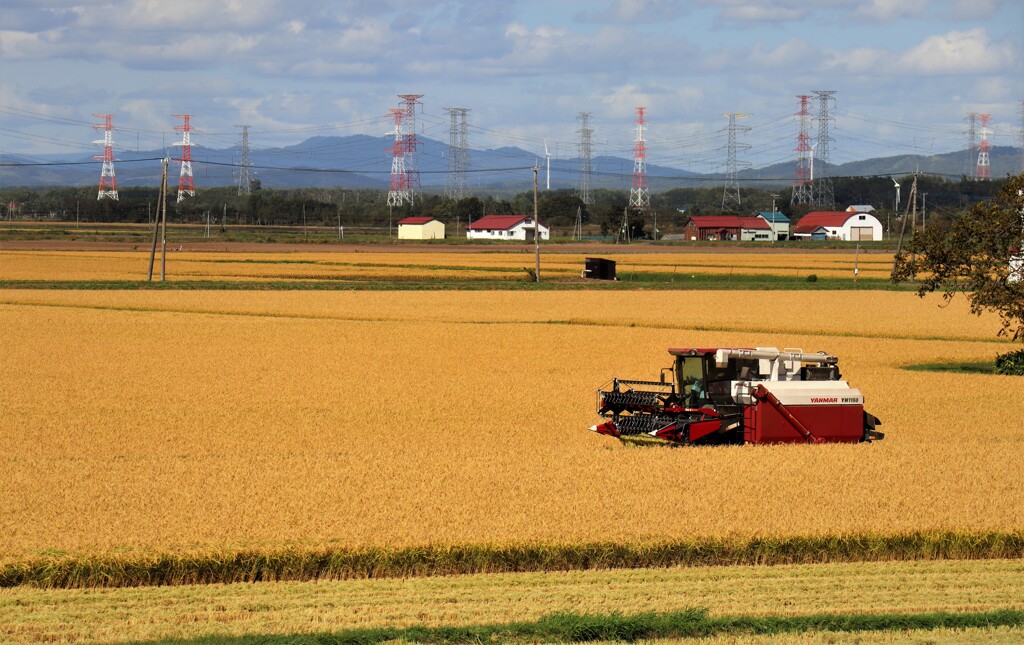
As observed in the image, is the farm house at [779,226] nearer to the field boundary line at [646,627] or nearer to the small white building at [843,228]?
the small white building at [843,228]

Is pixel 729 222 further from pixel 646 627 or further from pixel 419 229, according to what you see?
pixel 646 627

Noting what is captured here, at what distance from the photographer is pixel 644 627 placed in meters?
10.9

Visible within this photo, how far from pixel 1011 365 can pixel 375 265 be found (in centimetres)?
5005

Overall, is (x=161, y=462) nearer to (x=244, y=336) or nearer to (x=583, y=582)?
(x=583, y=582)

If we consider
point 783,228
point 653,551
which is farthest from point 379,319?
point 783,228

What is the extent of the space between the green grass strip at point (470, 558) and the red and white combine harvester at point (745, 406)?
5.43 metres

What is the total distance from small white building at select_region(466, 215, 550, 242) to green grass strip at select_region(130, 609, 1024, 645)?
404 feet

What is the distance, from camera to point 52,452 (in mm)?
18438

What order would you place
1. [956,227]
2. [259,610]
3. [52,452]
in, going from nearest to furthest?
1. [259,610]
2. [52,452]
3. [956,227]

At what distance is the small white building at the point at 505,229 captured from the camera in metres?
137

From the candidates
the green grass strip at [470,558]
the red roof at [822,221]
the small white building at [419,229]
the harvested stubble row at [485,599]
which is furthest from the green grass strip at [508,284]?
the red roof at [822,221]

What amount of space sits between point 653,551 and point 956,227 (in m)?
18.1

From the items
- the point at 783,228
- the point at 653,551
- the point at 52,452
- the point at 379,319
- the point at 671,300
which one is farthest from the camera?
the point at 783,228

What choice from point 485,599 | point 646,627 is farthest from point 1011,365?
point 485,599
